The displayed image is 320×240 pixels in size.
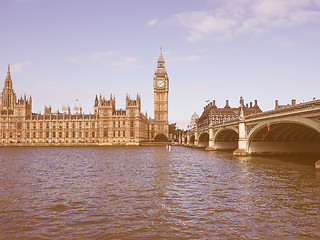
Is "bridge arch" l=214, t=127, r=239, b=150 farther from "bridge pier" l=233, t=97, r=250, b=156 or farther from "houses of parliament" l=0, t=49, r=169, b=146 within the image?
"houses of parliament" l=0, t=49, r=169, b=146

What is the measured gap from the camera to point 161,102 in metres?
179

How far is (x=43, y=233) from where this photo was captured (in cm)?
1123

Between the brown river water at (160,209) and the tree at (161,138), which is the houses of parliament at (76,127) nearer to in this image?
the tree at (161,138)

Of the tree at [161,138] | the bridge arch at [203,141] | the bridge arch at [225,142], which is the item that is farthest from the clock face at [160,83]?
the bridge arch at [225,142]

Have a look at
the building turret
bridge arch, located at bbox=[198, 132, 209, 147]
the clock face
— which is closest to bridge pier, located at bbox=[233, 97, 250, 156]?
bridge arch, located at bbox=[198, 132, 209, 147]

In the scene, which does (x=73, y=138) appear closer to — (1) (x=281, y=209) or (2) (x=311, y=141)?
(2) (x=311, y=141)

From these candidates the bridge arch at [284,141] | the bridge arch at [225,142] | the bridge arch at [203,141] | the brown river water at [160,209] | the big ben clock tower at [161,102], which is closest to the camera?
the brown river water at [160,209]

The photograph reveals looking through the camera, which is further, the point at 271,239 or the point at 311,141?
the point at 311,141

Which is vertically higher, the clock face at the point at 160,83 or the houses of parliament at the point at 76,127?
the clock face at the point at 160,83

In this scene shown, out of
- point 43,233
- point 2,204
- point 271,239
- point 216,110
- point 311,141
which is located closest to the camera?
point 271,239

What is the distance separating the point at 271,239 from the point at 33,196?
48.3 feet

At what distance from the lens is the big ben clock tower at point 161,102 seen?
173m

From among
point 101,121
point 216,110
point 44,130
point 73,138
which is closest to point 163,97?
point 216,110

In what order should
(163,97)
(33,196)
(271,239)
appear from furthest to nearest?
(163,97)
(33,196)
(271,239)
